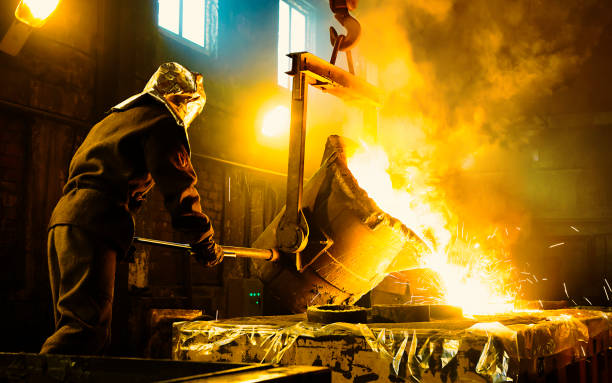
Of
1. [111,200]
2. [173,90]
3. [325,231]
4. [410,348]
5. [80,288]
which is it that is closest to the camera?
[410,348]

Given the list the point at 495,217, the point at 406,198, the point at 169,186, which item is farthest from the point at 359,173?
the point at 495,217

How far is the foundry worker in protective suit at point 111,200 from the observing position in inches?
99.3

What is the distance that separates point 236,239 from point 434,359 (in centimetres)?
682

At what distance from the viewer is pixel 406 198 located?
4.61 m

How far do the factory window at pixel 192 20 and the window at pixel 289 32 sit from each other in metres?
1.90

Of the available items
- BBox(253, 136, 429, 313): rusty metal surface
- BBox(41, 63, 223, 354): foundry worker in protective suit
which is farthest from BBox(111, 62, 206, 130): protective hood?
BBox(253, 136, 429, 313): rusty metal surface

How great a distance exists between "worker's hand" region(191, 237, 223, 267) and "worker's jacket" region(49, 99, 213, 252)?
0.11m

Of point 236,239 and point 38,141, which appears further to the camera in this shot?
point 236,239

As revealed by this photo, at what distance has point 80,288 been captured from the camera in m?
2.52

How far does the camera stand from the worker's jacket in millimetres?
2668

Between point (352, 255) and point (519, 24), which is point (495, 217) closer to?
point (519, 24)

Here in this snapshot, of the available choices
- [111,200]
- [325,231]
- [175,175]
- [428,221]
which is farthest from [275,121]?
[111,200]

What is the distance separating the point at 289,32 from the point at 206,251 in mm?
8683

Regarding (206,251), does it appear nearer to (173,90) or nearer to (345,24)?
(173,90)
